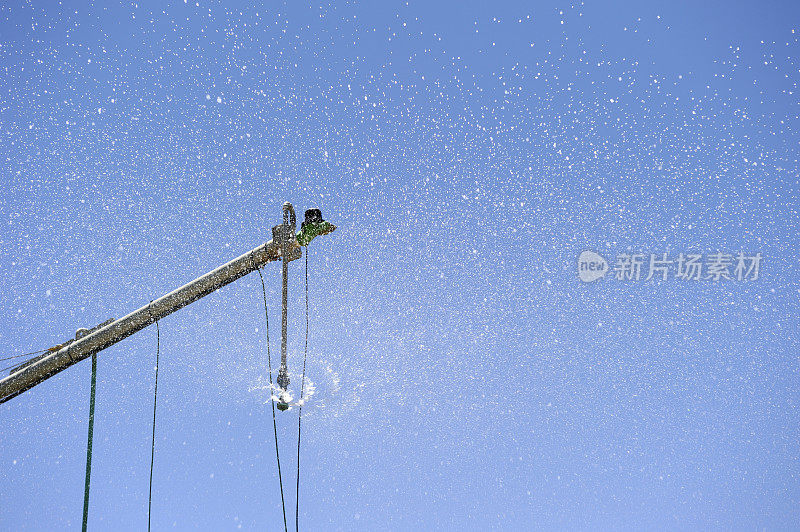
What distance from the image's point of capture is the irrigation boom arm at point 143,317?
809 centimetres

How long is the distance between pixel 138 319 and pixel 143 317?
112 mm

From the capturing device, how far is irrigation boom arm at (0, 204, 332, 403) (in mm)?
8094

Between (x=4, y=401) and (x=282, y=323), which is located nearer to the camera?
(x=282, y=323)

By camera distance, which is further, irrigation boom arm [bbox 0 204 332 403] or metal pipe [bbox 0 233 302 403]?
metal pipe [bbox 0 233 302 403]

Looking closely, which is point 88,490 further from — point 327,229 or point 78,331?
point 327,229

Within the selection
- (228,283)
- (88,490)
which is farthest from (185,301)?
(88,490)

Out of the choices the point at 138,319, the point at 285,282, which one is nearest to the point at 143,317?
the point at 138,319

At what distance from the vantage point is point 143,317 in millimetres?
8828

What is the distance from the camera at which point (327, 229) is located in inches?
297

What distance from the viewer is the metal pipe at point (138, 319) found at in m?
8.21

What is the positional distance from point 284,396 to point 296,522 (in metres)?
2.39

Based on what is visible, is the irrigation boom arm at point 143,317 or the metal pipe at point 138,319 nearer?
the irrigation boom arm at point 143,317

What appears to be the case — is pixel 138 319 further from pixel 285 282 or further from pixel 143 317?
pixel 285 282

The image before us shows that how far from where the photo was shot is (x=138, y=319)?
29.1 ft
